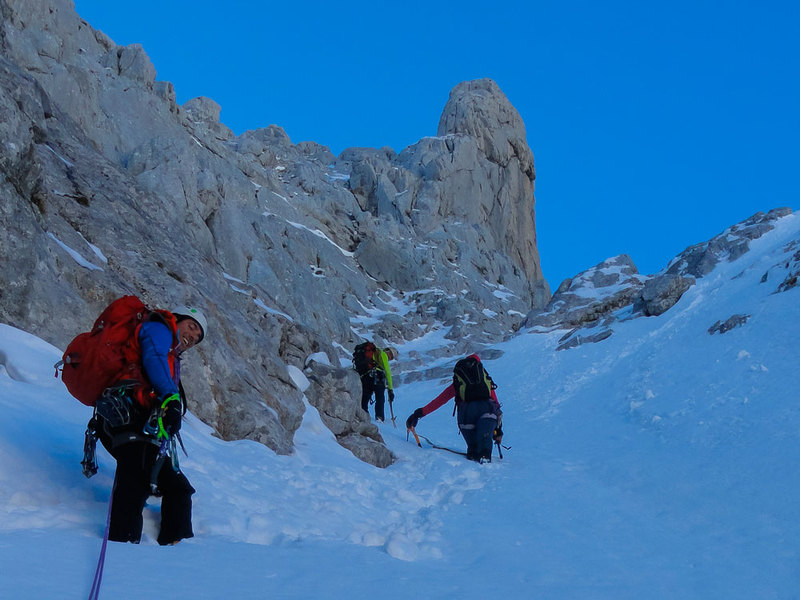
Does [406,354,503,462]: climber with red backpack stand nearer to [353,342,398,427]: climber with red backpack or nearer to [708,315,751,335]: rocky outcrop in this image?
[353,342,398,427]: climber with red backpack

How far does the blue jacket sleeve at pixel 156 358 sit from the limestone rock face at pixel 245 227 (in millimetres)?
4341

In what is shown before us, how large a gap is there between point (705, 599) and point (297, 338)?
13676 millimetres

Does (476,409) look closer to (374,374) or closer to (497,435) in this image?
(497,435)

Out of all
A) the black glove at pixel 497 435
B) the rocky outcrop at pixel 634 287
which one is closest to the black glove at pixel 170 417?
the black glove at pixel 497 435

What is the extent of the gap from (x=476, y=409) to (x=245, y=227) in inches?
1823

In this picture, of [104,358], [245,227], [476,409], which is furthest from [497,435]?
[245,227]

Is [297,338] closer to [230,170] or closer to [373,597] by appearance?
[373,597]

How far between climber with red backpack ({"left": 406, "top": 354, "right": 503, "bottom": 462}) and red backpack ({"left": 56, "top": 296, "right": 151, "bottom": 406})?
7902 millimetres

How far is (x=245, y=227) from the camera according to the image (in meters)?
55.4

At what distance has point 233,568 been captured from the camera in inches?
173

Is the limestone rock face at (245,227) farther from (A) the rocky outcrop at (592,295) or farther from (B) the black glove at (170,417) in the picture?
(A) the rocky outcrop at (592,295)

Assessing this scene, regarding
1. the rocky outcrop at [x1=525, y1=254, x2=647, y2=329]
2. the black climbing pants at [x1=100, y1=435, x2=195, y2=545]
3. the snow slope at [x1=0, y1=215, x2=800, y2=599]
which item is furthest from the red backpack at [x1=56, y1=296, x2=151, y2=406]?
the rocky outcrop at [x1=525, y1=254, x2=647, y2=329]

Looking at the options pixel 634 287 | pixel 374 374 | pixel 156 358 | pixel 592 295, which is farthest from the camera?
pixel 592 295

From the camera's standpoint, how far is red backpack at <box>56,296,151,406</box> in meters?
5.06
